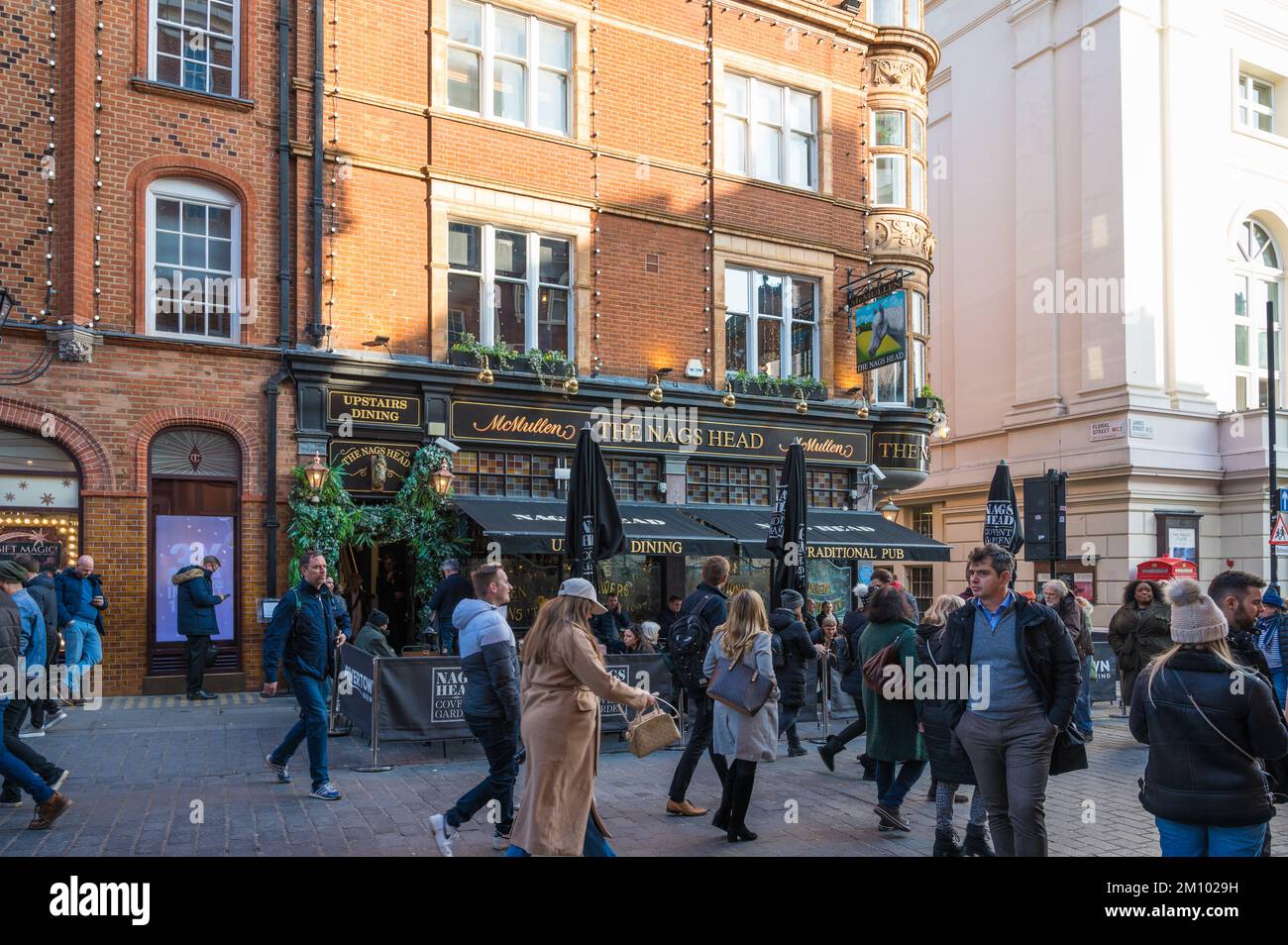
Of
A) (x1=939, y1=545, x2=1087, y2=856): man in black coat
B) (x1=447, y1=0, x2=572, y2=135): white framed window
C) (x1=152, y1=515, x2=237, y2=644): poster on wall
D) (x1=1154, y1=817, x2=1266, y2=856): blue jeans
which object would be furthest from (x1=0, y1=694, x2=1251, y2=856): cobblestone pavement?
(x1=447, y1=0, x2=572, y2=135): white framed window

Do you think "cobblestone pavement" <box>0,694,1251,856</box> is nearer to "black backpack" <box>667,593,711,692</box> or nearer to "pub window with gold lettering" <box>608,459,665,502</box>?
"black backpack" <box>667,593,711,692</box>

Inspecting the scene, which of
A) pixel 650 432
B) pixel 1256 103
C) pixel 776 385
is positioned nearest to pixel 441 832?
pixel 650 432

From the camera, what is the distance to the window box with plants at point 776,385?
1855cm

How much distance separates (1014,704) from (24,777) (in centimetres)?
649

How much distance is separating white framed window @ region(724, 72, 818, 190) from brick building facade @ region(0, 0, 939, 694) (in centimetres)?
6

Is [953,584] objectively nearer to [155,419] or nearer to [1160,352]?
[1160,352]

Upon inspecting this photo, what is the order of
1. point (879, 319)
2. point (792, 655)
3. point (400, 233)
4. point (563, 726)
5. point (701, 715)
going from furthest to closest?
point (879, 319) → point (400, 233) → point (792, 655) → point (701, 715) → point (563, 726)

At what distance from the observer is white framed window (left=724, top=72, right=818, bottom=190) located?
1897cm

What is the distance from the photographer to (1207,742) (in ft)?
14.4

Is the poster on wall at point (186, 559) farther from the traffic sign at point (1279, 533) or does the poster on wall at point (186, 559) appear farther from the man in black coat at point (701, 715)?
the traffic sign at point (1279, 533)

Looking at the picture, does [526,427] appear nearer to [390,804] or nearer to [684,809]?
[390,804]

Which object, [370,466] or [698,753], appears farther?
[370,466]

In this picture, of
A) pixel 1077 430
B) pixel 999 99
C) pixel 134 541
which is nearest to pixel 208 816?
pixel 134 541

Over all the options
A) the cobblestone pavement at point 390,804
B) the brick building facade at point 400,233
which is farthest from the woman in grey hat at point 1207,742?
the brick building facade at point 400,233
